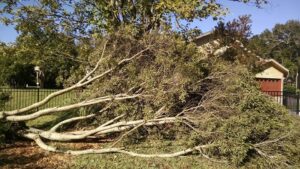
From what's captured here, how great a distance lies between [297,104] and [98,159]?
1231 cm

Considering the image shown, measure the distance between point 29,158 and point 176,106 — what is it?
12.6 feet

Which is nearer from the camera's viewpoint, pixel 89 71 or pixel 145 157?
pixel 145 157

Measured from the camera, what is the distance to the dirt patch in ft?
24.9

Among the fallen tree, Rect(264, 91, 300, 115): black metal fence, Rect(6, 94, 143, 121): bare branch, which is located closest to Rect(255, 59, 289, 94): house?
Rect(264, 91, 300, 115): black metal fence

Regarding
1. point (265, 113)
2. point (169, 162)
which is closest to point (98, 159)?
point (169, 162)

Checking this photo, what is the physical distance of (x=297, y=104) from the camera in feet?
56.9

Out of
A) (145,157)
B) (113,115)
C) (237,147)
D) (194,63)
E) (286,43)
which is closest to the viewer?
(237,147)

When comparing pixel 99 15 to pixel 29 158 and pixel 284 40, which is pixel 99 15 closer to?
pixel 29 158

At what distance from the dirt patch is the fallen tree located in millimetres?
285

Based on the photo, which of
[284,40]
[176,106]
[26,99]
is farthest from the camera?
[284,40]

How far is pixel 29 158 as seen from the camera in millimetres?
8102

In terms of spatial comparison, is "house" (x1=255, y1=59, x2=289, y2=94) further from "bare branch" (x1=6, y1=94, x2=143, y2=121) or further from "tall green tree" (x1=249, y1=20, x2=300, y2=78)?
"tall green tree" (x1=249, y1=20, x2=300, y2=78)

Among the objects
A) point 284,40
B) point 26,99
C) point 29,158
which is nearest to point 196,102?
point 29,158

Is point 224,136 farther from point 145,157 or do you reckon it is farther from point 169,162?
point 145,157
